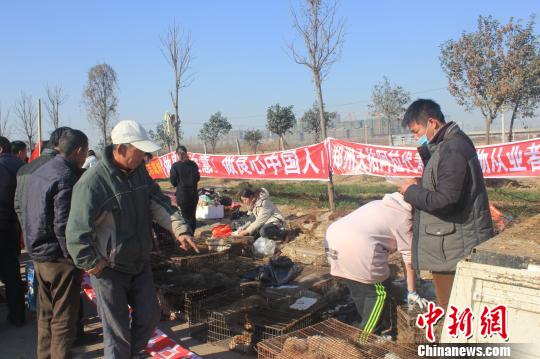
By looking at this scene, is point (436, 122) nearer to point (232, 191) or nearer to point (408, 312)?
point (408, 312)

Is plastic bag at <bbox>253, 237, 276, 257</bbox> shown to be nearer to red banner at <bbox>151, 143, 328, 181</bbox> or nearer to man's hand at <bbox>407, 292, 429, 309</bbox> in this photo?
man's hand at <bbox>407, 292, 429, 309</bbox>

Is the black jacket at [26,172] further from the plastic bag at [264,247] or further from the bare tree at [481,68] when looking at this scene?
the bare tree at [481,68]

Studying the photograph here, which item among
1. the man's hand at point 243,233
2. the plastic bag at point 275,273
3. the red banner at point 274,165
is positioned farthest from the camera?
the red banner at point 274,165

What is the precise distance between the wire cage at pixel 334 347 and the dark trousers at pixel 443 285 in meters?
0.46

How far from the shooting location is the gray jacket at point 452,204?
2.92 meters

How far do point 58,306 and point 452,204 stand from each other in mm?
3276

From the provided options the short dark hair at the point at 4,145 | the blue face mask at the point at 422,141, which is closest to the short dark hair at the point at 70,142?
the short dark hair at the point at 4,145

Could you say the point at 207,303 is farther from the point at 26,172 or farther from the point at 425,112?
the point at 425,112

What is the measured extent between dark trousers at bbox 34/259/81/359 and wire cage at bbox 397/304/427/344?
2785mm

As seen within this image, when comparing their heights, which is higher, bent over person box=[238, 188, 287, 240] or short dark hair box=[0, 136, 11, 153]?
short dark hair box=[0, 136, 11, 153]

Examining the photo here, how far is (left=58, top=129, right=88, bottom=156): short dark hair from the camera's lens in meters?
3.88

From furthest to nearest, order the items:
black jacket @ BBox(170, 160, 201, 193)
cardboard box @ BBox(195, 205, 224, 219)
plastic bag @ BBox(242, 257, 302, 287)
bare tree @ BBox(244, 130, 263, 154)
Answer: bare tree @ BBox(244, 130, 263, 154) → cardboard box @ BBox(195, 205, 224, 219) → black jacket @ BBox(170, 160, 201, 193) → plastic bag @ BBox(242, 257, 302, 287)

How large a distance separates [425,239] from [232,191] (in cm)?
1332

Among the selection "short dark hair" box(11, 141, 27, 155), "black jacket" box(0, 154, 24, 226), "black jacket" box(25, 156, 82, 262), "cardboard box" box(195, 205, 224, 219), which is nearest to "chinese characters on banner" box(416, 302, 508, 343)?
"black jacket" box(25, 156, 82, 262)
